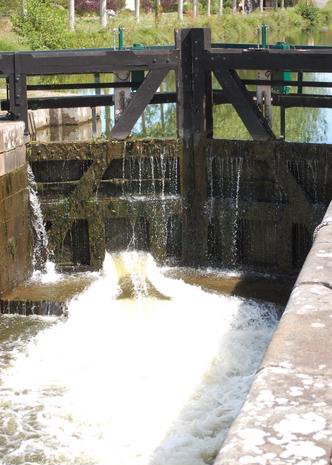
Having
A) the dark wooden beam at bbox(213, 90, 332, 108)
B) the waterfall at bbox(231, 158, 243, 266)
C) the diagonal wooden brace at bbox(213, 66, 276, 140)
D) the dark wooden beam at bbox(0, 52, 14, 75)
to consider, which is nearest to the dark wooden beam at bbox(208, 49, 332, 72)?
the diagonal wooden brace at bbox(213, 66, 276, 140)

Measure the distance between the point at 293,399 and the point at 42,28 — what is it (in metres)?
28.1

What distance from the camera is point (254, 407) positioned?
2.92 m

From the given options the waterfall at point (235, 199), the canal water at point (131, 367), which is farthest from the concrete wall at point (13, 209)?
the waterfall at point (235, 199)

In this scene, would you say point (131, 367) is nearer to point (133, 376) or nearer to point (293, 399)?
point (133, 376)

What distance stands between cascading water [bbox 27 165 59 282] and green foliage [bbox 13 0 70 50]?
2026cm

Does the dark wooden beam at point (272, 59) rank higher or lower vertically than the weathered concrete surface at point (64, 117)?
higher

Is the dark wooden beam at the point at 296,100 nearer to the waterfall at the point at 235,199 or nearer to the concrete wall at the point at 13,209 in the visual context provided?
the waterfall at the point at 235,199

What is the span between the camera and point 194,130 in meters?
9.36

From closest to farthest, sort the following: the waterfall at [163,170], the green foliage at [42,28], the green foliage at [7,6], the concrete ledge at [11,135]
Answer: the concrete ledge at [11,135]
the waterfall at [163,170]
the green foliage at [42,28]
the green foliage at [7,6]

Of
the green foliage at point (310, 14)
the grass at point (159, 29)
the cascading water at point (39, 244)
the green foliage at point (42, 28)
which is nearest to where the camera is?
the cascading water at point (39, 244)

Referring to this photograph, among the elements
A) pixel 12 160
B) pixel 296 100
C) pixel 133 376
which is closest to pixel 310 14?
pixel 296 100

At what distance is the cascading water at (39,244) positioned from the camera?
363 inches

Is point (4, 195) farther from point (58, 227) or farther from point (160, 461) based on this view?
point (160, 461)

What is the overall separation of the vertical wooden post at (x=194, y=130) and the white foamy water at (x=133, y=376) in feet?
2.51
